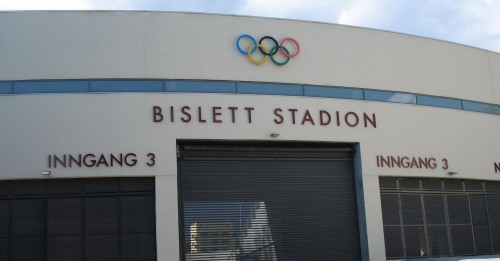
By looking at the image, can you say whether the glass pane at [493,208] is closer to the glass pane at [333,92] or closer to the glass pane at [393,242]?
the glass pane at [393,242]

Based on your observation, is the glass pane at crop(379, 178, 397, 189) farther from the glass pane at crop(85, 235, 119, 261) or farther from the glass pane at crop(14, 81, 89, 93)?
the glass pane at crop(14, 81, 89, 93)

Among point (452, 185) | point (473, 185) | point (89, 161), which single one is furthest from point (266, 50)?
point (473, 185)

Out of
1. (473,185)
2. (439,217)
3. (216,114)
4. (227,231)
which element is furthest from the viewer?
(473,185)

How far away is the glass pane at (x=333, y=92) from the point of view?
22000 mm

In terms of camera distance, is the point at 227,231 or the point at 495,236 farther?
the point at 495,236

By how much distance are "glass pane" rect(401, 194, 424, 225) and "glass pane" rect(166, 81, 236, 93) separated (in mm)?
7332

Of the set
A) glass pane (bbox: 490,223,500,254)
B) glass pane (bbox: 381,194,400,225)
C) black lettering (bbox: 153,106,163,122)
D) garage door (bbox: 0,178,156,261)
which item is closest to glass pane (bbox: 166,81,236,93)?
black lettering (bbox: 153,106,163,122)

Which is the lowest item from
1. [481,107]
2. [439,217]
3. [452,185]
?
[439,217]

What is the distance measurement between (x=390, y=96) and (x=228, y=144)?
6368 millimetres

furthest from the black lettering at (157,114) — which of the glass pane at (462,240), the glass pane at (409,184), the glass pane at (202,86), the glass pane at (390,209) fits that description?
the glass pane at (462,240)

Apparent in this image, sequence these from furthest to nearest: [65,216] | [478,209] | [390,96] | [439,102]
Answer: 1. [478,209]
2. [439,102]
3. [390,96]
4. [65,216]

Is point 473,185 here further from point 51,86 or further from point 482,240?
point 51,86

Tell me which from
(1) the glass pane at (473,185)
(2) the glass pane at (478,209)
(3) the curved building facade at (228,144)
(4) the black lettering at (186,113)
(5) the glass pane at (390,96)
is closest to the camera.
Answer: (3) the curved building facade at (228,144)

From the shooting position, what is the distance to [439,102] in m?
24.2
